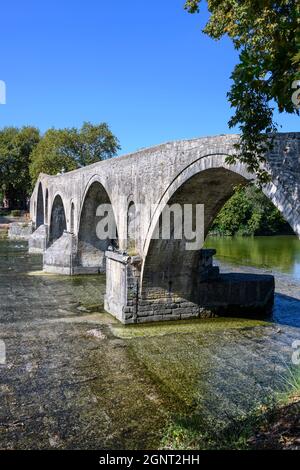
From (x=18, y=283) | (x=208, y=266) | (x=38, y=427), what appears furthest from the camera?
(x=18, y=283)

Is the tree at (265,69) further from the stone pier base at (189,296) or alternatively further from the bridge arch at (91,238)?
the bridge arch at (91,238)

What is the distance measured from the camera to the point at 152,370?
9.29 meters

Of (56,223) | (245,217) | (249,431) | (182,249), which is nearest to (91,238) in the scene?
(56,223)

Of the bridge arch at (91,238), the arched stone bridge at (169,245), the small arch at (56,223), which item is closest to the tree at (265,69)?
the arched stone bridge at (169,245)

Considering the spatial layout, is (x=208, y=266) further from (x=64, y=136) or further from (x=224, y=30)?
(x=64, y=136)

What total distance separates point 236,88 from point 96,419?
518cm

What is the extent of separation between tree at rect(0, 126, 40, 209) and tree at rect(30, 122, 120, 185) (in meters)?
7.07

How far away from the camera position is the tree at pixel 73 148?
156 ft

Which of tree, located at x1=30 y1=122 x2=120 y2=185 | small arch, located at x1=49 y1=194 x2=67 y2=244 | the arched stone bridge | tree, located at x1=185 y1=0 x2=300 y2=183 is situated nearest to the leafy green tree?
tree, located at x1=30 y1=122 x2=120 y2=185

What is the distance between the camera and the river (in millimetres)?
6703

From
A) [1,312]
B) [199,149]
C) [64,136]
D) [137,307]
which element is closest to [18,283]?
[1,312]

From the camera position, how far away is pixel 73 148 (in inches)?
1908

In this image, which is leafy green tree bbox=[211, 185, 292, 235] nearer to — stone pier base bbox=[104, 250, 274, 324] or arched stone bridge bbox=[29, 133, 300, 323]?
arched stone bridge bbox=[29, 133, 300, 323]

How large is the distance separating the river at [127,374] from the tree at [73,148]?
3381cm
